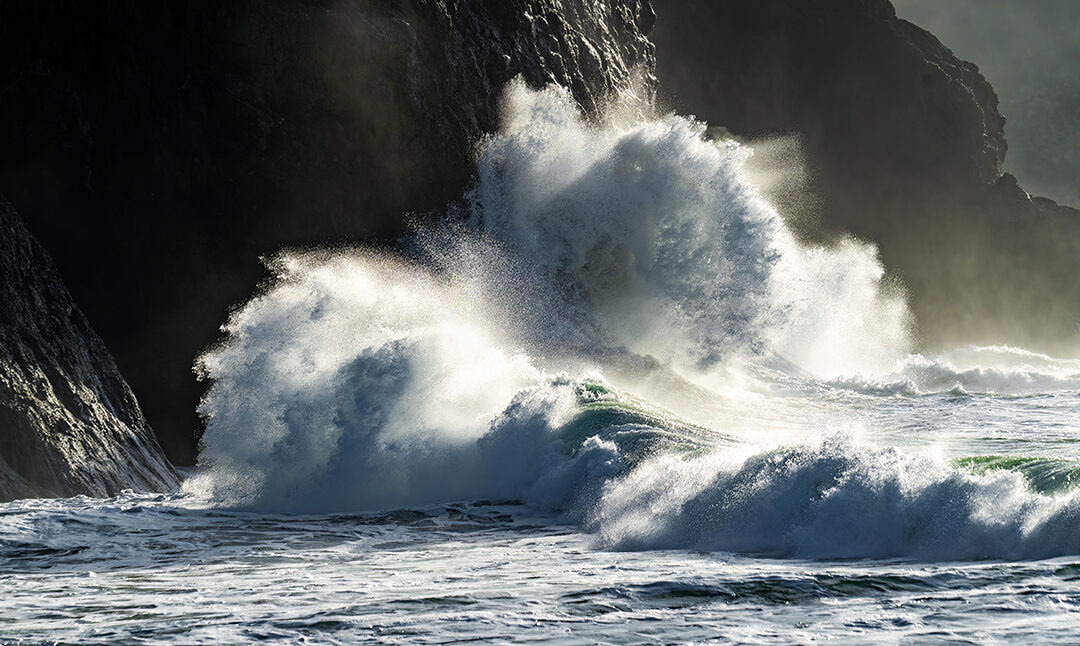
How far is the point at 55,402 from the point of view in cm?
1101

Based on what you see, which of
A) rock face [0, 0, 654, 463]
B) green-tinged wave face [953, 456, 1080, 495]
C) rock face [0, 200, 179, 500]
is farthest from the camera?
rock face [0, 0, 654, 463]

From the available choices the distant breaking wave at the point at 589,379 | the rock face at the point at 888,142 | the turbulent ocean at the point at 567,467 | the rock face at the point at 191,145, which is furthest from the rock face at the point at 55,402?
the rock face at the point at 888,142

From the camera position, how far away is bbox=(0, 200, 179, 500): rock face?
10367 millimetres

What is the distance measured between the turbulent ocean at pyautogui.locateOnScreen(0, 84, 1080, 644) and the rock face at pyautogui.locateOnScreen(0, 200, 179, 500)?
76 centimetres

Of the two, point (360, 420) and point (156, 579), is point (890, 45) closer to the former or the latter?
point (360, 420)

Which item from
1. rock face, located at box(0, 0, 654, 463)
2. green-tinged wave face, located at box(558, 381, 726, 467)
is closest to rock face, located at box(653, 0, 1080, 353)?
rock face, located at box(0, 0, 654, 463)

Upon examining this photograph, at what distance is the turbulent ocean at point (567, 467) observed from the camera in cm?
571

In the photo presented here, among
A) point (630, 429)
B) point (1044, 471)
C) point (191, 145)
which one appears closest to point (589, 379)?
point (630, 429)

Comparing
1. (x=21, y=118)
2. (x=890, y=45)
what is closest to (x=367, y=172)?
(x=21, y=118)

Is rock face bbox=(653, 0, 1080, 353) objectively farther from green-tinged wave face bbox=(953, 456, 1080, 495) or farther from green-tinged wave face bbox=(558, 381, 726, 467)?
green-tinged wave face bbox=(953, 456, 1080, 495)

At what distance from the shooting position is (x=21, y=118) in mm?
16328

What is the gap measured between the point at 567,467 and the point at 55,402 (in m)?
5.49

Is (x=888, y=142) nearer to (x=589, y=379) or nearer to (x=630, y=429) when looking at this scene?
(x=589, y=379)

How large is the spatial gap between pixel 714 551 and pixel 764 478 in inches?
36.9
